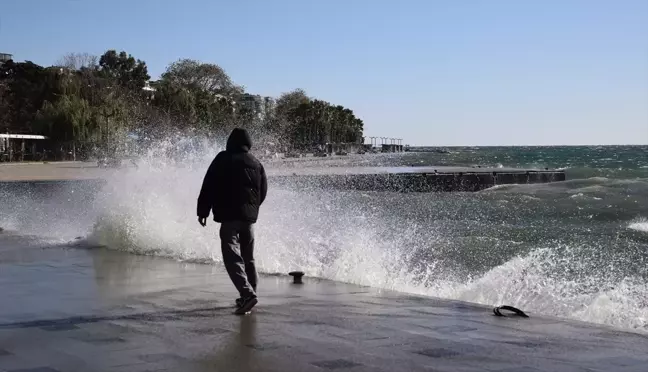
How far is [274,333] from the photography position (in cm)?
636

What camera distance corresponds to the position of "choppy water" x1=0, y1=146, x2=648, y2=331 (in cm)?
1081

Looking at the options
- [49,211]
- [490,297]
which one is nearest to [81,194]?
[49,211]

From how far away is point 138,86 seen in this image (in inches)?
4080

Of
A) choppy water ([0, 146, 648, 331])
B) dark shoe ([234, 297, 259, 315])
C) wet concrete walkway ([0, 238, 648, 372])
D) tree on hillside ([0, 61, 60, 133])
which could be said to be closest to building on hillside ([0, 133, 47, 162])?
tree on hillside ([0, 61, 60, 133])

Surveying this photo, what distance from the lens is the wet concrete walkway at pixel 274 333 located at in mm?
5371

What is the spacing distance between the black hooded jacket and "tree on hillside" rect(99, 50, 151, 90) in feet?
335

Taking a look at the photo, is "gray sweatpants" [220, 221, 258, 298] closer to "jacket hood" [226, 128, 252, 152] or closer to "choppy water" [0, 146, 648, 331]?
"jacket hood" [226, 128, 252, 152]

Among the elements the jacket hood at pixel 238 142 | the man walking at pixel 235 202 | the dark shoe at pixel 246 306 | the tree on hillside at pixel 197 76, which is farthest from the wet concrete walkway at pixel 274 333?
the tree on hillside at pixel 197 76

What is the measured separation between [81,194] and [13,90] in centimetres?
6528

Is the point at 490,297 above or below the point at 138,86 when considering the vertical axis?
below

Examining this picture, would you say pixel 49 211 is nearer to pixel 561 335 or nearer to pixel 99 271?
pixel 99 271

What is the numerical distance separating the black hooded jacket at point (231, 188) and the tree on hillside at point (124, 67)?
102 m

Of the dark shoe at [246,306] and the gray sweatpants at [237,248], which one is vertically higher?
the gray sweatpants at [237,248]

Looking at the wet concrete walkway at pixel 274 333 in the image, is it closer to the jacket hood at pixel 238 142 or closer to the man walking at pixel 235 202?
the man walking at pixel 235 202
